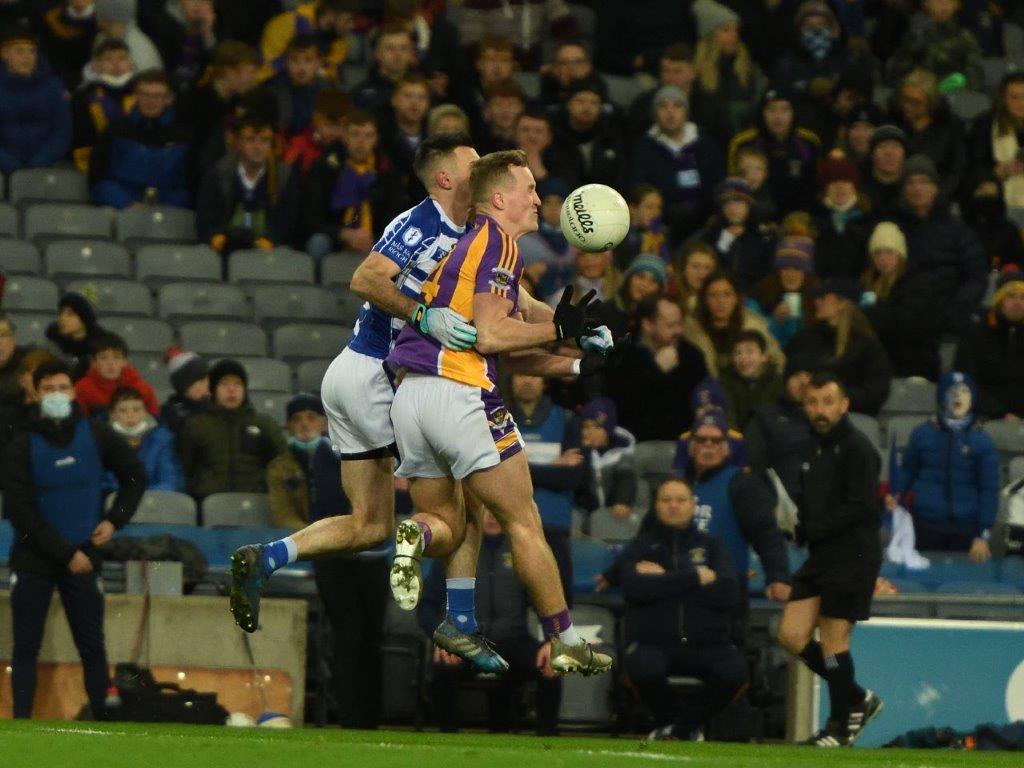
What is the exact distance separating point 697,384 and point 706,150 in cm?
299

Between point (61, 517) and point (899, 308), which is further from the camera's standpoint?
point (899, 308)

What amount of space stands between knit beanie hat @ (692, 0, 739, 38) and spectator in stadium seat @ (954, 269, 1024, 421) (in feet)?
13.4

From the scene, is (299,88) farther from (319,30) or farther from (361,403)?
(361,403)

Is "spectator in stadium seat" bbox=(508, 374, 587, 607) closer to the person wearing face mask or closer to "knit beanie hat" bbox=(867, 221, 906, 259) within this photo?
the person wearing face mask

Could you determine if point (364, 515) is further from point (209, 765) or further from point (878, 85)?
point (878, 85)

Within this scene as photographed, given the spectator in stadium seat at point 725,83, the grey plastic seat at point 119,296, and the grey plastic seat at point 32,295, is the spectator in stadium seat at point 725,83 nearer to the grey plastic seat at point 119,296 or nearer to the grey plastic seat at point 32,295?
the grey plastic seat at point 119,296

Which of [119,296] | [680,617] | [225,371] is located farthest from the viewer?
[119,296]

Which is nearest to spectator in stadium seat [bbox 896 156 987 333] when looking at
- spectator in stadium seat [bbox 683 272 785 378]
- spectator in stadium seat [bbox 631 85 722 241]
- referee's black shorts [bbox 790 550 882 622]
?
spectator in stadium seat [bbox 631 85 722 241]

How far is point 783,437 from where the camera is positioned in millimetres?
14023

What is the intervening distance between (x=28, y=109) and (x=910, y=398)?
22.0ft

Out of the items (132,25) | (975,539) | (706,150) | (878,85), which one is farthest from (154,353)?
(878,85)

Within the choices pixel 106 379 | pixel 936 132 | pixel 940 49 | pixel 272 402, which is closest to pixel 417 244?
pixel 106 379

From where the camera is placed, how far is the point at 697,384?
1453cm

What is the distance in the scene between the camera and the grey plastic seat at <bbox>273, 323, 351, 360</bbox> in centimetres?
1535
